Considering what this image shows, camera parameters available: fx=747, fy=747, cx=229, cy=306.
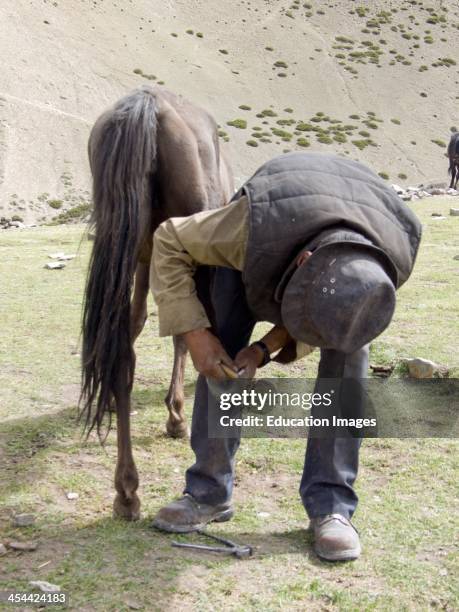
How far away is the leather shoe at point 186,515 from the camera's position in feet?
9.21

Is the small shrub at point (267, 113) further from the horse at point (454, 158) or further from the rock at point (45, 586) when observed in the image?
the rock at point (45, 586)

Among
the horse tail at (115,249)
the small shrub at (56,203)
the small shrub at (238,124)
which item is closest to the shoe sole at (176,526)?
the horse tail at (115,249)

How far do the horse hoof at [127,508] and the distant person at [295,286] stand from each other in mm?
118

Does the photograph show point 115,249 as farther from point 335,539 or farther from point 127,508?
point 335,539

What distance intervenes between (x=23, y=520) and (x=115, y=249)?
3.61 feet

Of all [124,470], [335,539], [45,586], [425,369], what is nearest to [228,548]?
[335,539]

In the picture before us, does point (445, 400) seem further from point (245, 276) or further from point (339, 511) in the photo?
point (245, 276)

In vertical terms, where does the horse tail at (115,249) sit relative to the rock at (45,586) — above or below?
above

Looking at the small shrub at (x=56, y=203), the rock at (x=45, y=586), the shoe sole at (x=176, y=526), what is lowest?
the small shrub at (x=56, y=203)

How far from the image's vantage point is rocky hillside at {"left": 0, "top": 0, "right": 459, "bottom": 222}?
105 feet

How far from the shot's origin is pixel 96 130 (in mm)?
3090

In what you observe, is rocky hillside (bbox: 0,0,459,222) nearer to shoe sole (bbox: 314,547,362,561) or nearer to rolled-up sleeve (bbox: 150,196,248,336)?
rolled-up sleeve (bbox: 150,196,248,336)

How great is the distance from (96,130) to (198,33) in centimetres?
5047

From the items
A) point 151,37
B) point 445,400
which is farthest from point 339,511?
point 151,37
